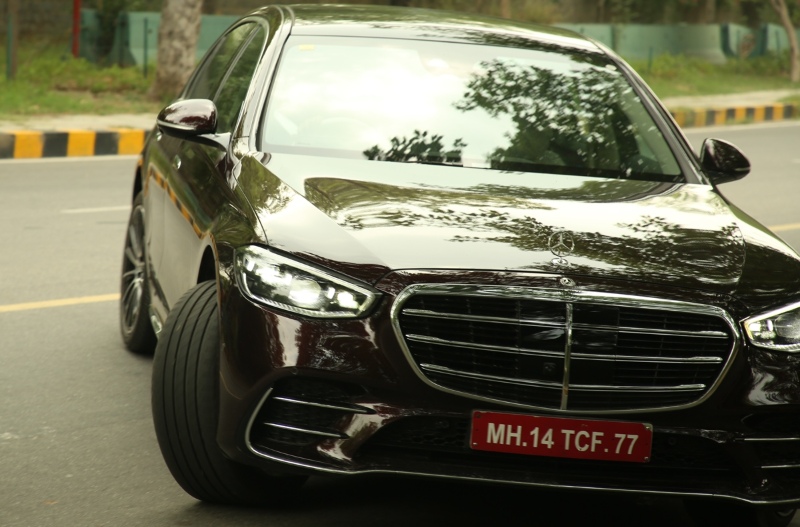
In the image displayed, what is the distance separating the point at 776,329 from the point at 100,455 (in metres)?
2.17

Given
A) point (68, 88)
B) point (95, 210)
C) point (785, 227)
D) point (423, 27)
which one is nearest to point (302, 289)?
point (423, 27)

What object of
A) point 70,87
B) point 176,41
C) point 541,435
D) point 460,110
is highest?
point 460,110

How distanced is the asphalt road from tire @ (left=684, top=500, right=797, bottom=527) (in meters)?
0.08

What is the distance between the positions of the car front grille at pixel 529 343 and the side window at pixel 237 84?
4.90 ft

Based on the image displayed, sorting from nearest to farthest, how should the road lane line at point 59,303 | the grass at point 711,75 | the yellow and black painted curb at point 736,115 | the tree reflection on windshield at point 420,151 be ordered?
the tree reflection on windshield at point 420,151, the road lane line at point 59,303, the yellow and black painted curb at point 736,115, the grass at point 711,75

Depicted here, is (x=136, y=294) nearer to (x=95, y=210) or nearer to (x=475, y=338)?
(x=475, y=338)

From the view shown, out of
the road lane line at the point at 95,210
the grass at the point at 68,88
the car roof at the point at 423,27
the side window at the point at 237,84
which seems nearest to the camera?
the side window at the point at 237,84

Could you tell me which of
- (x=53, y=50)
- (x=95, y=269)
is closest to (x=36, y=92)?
(x=53, y=50)

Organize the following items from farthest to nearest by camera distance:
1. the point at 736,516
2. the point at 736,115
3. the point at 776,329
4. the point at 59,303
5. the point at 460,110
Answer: the point at 736,115
the point at 59,303
the point at 460,110
the point at 736,516
the point at 776,329

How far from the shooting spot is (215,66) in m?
5.56

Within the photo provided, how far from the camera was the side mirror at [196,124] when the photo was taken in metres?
4.42

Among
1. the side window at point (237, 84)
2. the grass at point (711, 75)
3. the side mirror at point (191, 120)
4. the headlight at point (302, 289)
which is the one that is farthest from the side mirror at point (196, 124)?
the grass at point (711, 75)

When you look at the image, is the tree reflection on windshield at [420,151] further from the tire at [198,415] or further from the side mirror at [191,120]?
the tire at [198,415]

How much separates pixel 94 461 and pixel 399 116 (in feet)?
4.86
